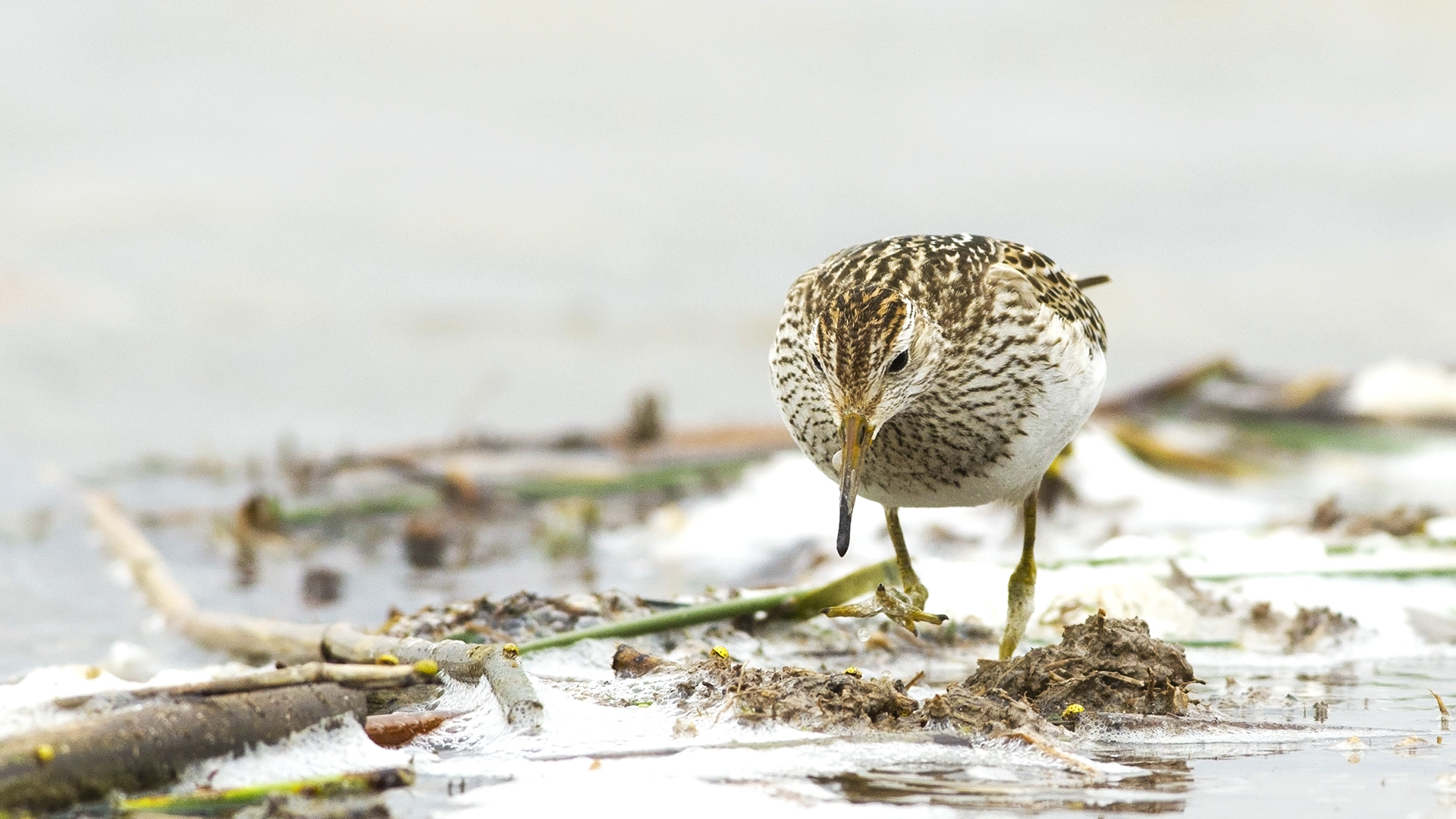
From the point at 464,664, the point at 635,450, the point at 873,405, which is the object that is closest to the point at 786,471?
the point at 635,450

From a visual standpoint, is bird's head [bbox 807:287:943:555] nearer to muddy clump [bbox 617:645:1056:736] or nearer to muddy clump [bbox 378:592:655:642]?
muddy clump [bbox 617:645:1056:736]

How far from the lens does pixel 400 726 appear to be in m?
3.59

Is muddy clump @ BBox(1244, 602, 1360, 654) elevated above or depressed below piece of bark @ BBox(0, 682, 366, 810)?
above

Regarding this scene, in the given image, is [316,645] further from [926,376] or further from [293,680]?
[926,376]

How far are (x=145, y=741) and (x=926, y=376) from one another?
253 cm

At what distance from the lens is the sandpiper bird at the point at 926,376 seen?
4.56m

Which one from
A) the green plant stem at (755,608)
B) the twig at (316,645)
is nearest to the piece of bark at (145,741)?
the twig at (316,645)

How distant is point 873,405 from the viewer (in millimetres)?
4547

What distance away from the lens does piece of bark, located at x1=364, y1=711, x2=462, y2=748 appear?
3535 millimetres

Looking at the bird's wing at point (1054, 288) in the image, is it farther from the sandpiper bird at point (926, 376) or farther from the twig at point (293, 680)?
the twig at point (293, 680)

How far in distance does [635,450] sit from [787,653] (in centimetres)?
555

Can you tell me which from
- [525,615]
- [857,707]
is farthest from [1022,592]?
[857,707]

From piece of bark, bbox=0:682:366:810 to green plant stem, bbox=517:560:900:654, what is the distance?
4.48 feet

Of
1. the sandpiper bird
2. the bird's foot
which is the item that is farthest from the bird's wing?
the bird's foot
